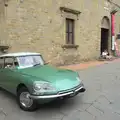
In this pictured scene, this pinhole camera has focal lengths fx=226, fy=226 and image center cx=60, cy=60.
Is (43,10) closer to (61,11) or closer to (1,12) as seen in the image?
(61,11)

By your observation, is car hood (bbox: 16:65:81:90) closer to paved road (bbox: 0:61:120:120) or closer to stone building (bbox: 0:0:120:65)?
paved road (bbox: 0:61:120:120)

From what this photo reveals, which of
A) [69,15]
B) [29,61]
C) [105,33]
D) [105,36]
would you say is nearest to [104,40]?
[105,36]

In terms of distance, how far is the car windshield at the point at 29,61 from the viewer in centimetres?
669

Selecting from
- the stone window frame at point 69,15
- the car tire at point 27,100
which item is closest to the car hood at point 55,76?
the car tire at point 27,100

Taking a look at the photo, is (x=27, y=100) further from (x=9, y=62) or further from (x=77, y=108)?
(x=9, y=62)

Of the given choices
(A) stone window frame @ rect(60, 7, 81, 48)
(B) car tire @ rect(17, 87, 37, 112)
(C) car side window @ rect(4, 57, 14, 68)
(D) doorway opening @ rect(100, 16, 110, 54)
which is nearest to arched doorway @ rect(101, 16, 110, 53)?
(D) doorway opening @ rect(100, 16, 110, 54)

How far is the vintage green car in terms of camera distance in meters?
5.34

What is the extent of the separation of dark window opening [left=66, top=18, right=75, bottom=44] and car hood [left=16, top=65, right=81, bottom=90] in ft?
30.0

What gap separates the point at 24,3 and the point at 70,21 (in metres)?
4.46

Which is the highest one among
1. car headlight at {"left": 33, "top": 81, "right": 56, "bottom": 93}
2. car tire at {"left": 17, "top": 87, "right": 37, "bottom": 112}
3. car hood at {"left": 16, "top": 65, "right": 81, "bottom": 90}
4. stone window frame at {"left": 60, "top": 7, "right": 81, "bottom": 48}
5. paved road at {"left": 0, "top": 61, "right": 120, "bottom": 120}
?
stone window frame at {"left": 60, "top": 7, "right": 81, "bottom": 48}

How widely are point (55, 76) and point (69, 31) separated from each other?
10.1 metres

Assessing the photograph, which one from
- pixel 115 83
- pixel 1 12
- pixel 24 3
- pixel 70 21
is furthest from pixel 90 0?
pixel 115 83

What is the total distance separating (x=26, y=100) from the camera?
18.7 ft

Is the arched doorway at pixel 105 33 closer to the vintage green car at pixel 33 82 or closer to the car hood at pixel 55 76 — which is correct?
the vintage green car at pixel 33 82
